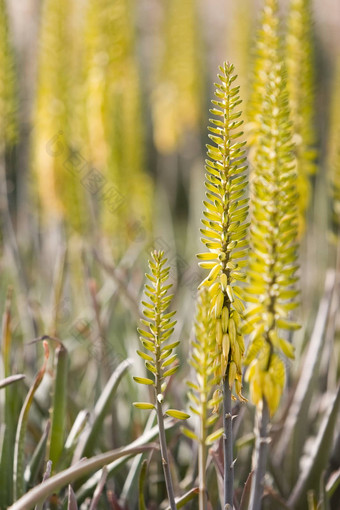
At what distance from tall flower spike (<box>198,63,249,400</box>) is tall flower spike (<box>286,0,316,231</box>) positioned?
1.88 feet

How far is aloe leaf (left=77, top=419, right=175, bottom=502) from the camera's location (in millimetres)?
833

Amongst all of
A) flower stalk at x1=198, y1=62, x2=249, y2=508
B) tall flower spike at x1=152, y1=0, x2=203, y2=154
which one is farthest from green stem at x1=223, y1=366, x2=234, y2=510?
tall flower spike at x1=152, y1=0, x2=203, y2=154

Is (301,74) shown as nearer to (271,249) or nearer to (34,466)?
(271,249)

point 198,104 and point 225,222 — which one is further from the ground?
point 198,104

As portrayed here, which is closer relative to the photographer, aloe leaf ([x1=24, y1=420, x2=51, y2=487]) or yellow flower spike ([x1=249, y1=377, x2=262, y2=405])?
yellow flower spike ([x1=249, y1=377, x2=262, y2=405])

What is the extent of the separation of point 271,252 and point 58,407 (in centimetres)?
52

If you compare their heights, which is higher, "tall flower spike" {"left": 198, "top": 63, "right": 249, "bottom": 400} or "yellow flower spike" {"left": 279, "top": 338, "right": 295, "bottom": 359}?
"tall flower spike" {"left": 198, "top": 63, "right": 249, "bottom": 400}

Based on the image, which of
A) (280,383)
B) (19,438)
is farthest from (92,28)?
(280,383)

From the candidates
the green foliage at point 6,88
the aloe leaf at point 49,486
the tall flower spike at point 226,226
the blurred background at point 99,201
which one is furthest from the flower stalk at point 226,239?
the green foliage at point 6,88

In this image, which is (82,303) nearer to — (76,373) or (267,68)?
(76,373)

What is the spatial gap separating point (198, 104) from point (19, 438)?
2033 mm

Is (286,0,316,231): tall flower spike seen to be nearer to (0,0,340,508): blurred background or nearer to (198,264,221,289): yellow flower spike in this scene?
(0,0,340,508): blurred background

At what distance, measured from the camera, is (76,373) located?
1541mm

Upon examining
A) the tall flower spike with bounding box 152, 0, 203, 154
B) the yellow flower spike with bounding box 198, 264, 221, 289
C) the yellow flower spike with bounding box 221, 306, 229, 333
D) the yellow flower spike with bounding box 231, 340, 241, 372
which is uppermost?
the tall flower spike with bounding box 152, 0, 203, 154
